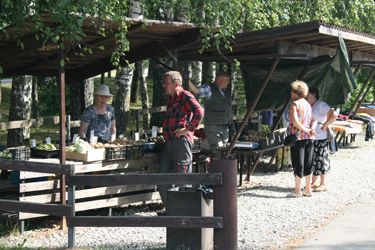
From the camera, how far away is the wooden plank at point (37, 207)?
4.45 metres

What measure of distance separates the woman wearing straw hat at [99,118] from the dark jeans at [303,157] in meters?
2.91

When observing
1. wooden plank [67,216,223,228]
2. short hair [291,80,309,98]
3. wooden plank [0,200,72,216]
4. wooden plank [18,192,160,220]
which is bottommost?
wooden plank [18,192,160,220]

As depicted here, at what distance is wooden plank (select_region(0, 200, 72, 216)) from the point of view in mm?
4453

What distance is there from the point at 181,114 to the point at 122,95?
15.5 feet

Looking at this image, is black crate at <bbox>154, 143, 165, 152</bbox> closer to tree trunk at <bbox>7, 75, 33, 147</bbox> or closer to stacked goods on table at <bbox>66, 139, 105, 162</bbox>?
stacked goods on table at <bbox>66, 139, 105, 162</bbox>

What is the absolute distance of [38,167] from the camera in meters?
4.45

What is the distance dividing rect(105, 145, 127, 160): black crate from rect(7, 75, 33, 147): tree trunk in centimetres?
429

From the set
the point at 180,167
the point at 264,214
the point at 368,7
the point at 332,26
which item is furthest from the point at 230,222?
the point at 368,7

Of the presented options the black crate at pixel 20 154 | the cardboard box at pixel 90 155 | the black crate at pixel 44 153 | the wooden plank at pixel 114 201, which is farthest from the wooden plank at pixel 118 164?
the black crate at pixel 20 154

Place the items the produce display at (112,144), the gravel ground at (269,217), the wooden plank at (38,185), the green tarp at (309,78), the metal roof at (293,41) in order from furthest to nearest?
1. the green tarp at (309,78)
2. the metal roof at (293,41)
3. the produce display at (112,144)
4. the wooden plank at (38,185)
5. the gravel ground at (269,217)

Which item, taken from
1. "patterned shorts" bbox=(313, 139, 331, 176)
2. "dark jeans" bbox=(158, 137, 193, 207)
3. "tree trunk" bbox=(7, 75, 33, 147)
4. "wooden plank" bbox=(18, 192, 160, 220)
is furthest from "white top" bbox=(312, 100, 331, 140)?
"tree trunk" bbox=(7, 75, 33, 147)

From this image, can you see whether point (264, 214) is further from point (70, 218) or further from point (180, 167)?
point (70, 218)

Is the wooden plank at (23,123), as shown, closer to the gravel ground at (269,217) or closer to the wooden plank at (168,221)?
the gravel ground at (269,217)

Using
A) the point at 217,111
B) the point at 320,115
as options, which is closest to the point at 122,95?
the point at 217,111
